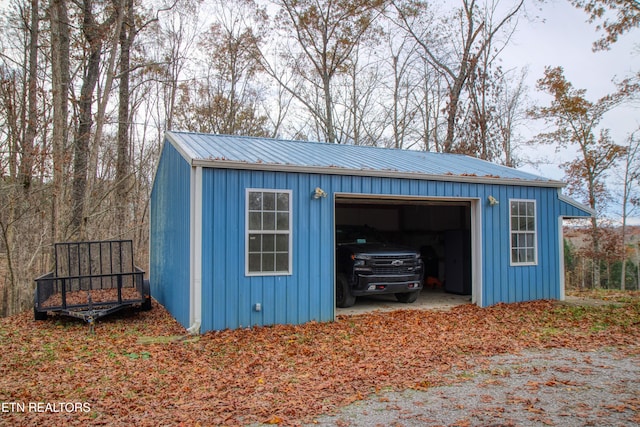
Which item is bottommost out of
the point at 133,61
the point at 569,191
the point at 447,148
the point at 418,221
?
the point at 418,221

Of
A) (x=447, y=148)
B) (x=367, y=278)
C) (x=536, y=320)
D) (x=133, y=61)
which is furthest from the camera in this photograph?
(x=447, y=148)

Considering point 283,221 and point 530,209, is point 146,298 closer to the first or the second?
point 283,221

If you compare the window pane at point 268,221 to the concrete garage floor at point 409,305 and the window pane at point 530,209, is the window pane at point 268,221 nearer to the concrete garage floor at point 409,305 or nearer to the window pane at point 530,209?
the concrete garage floor at point 409,305

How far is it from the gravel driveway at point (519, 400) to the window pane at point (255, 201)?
4.15 m

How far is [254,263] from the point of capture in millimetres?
7891

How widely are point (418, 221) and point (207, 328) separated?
28.9 feet

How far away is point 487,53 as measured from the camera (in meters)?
22.4

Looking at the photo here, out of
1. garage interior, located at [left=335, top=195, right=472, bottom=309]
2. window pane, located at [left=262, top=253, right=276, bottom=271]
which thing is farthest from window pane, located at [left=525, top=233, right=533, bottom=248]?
window pane, located at [left=262, top=253, right=276, bottom=271]

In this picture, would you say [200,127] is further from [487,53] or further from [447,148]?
[487,53]

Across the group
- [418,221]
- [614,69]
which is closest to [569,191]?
[614,69]

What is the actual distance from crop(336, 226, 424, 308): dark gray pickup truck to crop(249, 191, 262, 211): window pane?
247cm

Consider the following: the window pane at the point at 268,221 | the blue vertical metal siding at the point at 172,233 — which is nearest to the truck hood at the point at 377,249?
the window pane at the point at 268,221

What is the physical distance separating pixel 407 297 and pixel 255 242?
405cm

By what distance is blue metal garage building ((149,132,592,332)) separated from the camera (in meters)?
7.66
